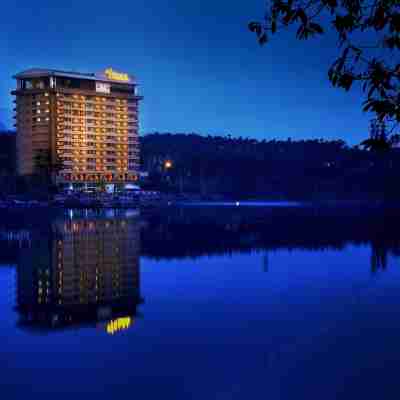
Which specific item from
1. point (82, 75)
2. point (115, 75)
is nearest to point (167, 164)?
point (115, 75)

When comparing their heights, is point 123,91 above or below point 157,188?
above

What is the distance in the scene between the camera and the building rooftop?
147 m

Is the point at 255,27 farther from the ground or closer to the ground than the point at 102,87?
closer to the ground

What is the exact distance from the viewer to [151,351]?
14453 mm

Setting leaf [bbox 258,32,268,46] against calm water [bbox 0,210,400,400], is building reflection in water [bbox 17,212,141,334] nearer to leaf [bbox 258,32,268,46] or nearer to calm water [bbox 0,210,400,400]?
calm water [bbox 0,210,400,400]

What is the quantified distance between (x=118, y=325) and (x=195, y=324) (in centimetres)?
258

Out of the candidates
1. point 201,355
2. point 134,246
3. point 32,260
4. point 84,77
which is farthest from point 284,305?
point 84,77

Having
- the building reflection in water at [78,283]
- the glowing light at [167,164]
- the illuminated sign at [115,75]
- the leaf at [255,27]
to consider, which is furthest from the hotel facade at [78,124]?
the leaf at [255,27]

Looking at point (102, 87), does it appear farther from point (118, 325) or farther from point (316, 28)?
point (316, 28)

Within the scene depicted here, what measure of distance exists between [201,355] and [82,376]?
132 inches

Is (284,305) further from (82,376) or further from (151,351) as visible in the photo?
(82,376)

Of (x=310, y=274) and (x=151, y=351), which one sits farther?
(x=310, y=274)

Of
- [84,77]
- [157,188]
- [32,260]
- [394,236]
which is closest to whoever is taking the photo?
[32,260]

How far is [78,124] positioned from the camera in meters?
154
